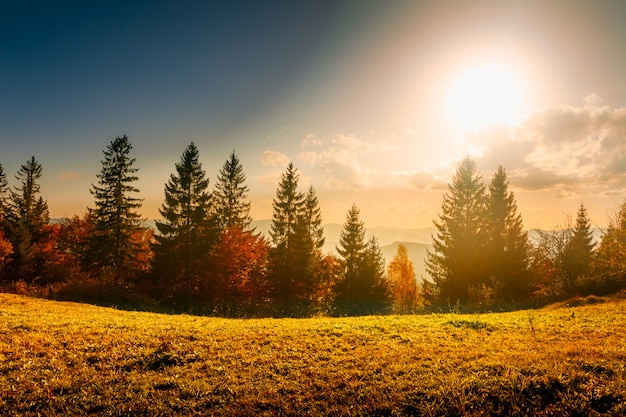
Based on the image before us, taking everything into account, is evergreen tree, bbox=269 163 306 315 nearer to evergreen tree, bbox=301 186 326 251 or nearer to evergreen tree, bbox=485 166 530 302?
evergreen tree, bbox=301 186 326 251

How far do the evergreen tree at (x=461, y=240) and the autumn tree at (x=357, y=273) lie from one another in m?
7.69

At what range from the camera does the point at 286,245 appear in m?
42.3

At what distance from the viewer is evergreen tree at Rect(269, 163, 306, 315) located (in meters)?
39.4

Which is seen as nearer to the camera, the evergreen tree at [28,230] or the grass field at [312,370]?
the grass field at [312,370]

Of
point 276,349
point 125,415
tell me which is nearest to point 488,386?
point 276,349

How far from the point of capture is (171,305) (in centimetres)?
3441

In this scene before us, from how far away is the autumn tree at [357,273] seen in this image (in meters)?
43.9

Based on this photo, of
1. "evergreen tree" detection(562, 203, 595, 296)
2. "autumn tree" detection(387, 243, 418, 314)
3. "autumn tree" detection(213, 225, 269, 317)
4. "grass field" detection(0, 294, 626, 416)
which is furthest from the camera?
"autumn tree" detection(387, 243, 418, 314)

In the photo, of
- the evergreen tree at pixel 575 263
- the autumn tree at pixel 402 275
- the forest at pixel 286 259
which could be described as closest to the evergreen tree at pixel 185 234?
the forest at pixel 286 259

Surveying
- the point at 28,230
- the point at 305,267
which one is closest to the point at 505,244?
the point at 305,267

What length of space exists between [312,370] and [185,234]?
32.5 m

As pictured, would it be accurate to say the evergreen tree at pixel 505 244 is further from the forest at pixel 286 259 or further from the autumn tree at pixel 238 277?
the autumn tree at pixel 238 277

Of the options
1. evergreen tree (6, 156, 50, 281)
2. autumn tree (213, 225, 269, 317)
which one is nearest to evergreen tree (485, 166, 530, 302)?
autumn tree (213, 225, 269, 317)

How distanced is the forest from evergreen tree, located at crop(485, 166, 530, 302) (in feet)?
0.40
